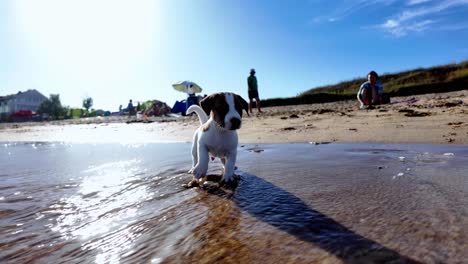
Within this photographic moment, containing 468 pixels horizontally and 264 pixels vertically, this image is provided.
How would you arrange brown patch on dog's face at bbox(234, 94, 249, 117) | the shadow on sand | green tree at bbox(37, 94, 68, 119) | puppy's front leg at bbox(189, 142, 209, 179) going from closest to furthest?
1. the shadow on sand
2. puppy's front leg at bbox(189, 142, 209, 179)
3. brown patch on dog's face at bbox(234, 94, 249, 117)
4. green tree at bbox(37, 94, 68, 119)

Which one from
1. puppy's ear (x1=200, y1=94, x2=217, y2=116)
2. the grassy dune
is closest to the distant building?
the grassy dune

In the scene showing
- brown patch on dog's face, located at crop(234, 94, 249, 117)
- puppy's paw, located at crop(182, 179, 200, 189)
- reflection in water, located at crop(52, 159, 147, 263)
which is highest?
brown patch on dog's face, located at crop(234, 94, 249, 117)

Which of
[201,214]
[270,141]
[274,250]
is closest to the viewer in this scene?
[274,250]

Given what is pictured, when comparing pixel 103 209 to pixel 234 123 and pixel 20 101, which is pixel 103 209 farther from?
pixel 20 101

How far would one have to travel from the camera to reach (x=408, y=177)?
10.6ft

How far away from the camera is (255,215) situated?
2375 mm

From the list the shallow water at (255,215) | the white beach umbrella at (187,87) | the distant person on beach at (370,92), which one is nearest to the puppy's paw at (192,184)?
the shallow water at (255,215)

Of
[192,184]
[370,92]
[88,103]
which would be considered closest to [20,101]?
[88,103]

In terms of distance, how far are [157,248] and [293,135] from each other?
6.47m

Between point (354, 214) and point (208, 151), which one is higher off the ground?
point (208, 151)

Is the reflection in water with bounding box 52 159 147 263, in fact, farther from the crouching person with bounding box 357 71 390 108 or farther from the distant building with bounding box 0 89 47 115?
the distant building with bounding box 0 89 47 115

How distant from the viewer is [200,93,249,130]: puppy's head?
3.76 m

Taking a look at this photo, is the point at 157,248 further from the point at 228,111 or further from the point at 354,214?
the point at 228,111

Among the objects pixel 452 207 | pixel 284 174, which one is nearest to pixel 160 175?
pixel 284 174
